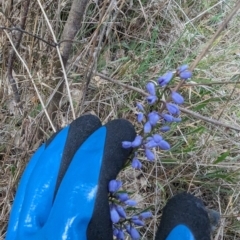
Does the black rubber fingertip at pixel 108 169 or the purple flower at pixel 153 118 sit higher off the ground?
the purple flower at pixel 153 118

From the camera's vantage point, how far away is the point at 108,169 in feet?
3.47

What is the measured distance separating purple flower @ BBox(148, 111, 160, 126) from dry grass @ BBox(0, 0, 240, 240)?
0.47m

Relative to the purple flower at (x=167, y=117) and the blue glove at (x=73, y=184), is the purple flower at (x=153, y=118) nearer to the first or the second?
the purple flower at (x=167, y=117)

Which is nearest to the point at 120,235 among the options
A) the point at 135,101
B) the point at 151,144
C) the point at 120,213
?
the point at 120,213

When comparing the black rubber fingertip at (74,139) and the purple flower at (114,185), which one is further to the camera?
the black rubber fingertip at (74,139)

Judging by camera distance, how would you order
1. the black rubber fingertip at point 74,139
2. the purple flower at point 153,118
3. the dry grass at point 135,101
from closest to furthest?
1. the purple flower at point 153,118
2. the black rubber fingertip at point 74,139
3. the dry grass at point 135,101

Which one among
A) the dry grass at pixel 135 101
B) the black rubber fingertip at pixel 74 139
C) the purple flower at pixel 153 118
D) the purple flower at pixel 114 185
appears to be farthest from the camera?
the dry grass at pixel 135 101

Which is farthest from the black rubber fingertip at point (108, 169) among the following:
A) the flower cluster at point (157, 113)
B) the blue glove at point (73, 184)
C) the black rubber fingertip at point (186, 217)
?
the black rubber fingertip at point (186, 217)

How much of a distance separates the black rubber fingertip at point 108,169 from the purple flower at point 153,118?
0.73 feet

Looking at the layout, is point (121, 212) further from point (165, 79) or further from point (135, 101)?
point (135, 101)

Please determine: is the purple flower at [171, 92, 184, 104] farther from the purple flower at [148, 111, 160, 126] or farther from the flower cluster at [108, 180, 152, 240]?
the flower cluster at [108, 180, 152, 240]

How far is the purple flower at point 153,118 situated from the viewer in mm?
849

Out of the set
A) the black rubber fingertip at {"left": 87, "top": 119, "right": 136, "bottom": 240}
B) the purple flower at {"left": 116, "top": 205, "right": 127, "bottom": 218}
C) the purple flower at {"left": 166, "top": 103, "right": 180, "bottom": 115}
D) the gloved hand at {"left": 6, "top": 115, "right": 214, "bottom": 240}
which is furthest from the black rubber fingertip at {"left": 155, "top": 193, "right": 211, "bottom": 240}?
the purple flower at {"left": 166, "top": 103, "right": 180, "bottom": 115}

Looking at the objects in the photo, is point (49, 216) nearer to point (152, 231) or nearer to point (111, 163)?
point (111, 163)
